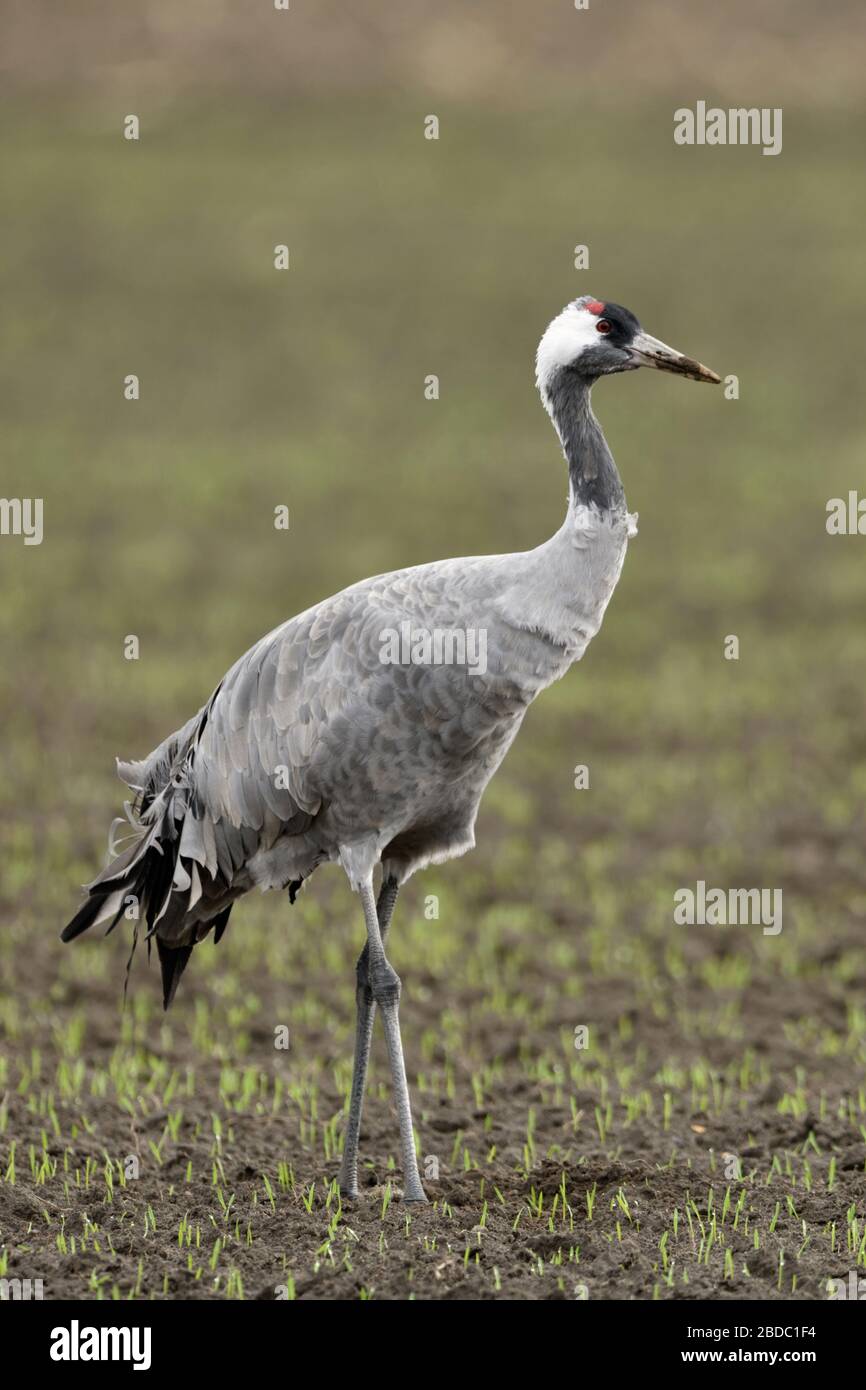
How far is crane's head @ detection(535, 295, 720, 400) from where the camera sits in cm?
632

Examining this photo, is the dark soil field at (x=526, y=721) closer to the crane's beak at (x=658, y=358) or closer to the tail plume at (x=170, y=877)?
the tail plume at (x=170, y=877)

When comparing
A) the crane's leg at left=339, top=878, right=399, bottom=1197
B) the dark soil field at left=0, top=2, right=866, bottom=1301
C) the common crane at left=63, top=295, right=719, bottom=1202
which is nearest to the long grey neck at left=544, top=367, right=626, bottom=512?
the common crane at left=63, top=295, right=719, bottom=1202

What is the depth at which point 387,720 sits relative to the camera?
6359mm

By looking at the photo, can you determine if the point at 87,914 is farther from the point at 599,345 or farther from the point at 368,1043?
the point at 599,345

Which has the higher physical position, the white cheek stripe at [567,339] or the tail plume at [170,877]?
the white cheek stripe at [567,339]

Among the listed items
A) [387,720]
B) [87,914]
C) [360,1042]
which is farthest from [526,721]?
[387,720]

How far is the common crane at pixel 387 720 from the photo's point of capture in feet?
20.5

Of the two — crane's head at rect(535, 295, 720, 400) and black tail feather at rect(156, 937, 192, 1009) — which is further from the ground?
crane's head at rect(535, 295, 720, 400)

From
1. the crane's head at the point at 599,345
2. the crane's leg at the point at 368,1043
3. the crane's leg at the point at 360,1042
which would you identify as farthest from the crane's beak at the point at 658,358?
the crane's leg at the point at 360,1042

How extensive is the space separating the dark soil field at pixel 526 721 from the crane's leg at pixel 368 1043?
0.16m

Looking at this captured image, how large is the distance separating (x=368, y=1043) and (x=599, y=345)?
266cm

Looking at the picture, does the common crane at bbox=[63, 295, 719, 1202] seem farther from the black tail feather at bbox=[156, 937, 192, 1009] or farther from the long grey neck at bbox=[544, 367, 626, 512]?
the black tail feather at bbox=[156, 937, 192, 1009]

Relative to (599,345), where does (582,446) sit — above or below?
below

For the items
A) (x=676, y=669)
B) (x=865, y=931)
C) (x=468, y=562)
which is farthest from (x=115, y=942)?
(x=676, y=669)
